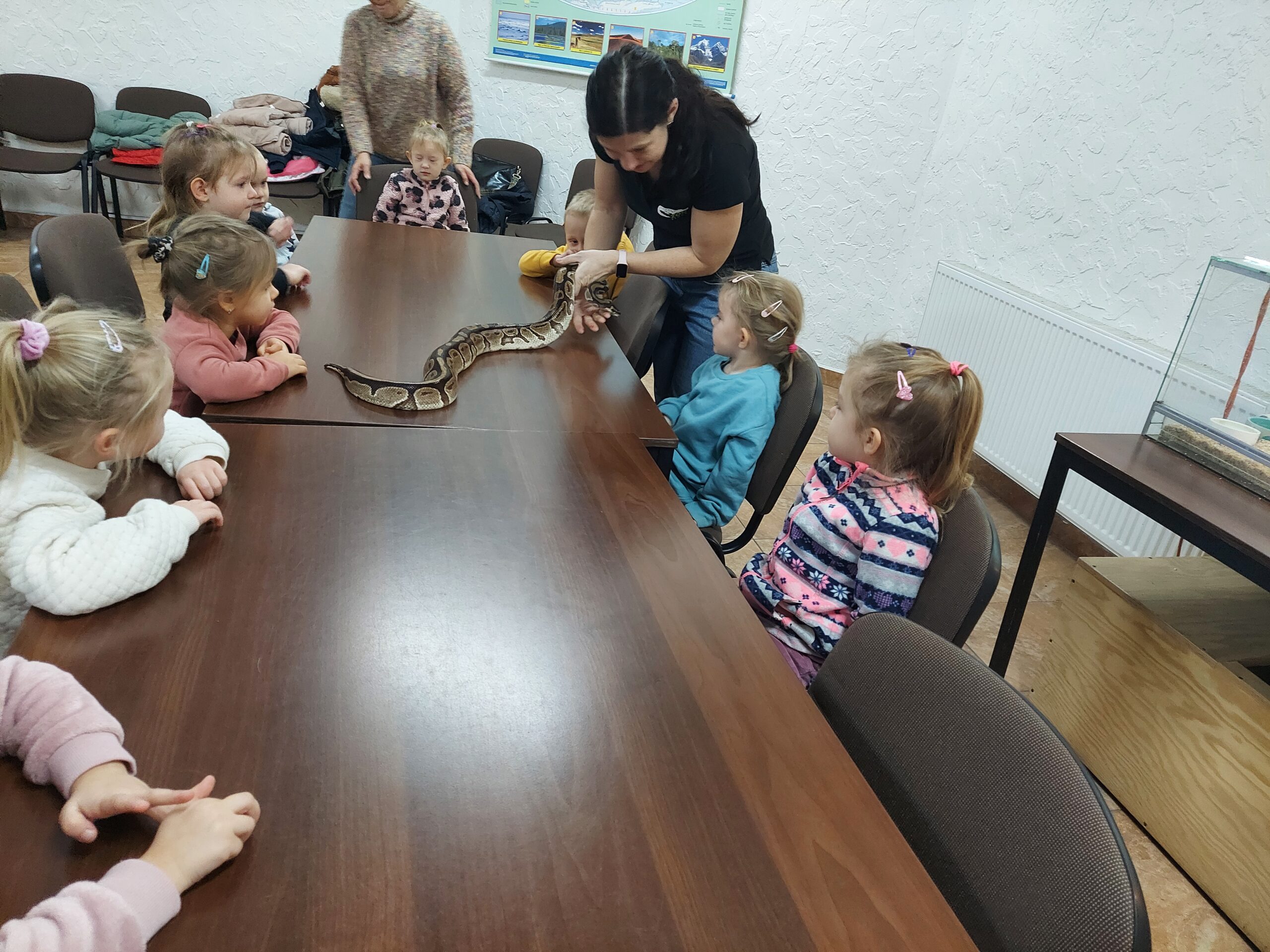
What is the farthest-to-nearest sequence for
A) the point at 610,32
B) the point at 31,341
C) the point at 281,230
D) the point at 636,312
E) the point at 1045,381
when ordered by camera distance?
1. the point at 610,32
2. the point at 1045,381
3. the point at 281,230
4. the point at 636,312
5. the point at 31,341

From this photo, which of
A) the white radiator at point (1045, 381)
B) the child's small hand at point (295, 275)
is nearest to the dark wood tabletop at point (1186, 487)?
the white radiator at point (1045, 381)

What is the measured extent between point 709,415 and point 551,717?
4.18 feet

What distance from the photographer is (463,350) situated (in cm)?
205

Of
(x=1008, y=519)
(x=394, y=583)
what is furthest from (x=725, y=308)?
(x=1008, y=519)

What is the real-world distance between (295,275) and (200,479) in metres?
1.26

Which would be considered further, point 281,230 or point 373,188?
point 373,188

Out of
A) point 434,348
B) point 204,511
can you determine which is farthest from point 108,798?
point 434,348

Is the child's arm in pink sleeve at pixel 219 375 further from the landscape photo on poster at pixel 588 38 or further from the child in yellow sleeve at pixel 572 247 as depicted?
the landscape photo on poster at pixel 588 38

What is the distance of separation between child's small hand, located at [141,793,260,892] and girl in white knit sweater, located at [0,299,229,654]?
417mm

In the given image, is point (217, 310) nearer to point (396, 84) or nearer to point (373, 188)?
point (373, 188)

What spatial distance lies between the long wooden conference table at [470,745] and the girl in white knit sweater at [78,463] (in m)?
0.04

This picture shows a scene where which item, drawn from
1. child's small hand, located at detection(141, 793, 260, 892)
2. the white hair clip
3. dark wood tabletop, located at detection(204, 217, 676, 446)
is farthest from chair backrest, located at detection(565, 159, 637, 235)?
child's small hand, located at detection(141, 793, 260, 892)

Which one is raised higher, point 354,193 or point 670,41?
point 670,41

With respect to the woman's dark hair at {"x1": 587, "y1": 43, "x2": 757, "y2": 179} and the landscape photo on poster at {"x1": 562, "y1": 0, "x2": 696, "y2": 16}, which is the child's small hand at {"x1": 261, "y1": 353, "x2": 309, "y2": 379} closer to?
the woman's dark hair at {"x1": 587, "y1": 43, "x2": 757, "y2": 179}
